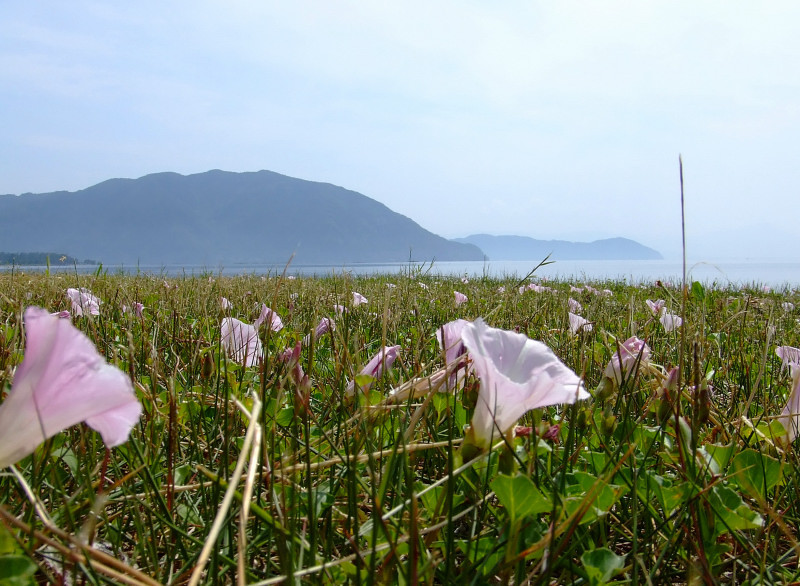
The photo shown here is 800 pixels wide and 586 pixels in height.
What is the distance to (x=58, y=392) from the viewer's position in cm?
Answer: 64

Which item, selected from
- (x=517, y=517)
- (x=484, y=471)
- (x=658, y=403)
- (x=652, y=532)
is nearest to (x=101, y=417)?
(x=517, y=517)

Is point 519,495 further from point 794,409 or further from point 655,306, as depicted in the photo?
point 655,306

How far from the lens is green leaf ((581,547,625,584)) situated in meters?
0.78

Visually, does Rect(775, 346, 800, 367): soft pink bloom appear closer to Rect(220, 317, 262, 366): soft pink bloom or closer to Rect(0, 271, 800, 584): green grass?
Rect(0, 271, 800, 584): green grass

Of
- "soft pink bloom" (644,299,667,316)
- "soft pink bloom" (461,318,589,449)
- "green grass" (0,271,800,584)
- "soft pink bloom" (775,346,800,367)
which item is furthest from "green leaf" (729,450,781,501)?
"soft pink bloom" (644,299,667,316)

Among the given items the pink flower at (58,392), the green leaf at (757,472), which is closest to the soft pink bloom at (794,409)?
the green leaf at (757,472)

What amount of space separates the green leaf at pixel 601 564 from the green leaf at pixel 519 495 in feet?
0.30

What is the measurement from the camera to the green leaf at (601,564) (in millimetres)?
782

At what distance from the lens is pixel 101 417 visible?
2.21 feet

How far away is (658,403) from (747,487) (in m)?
0.46

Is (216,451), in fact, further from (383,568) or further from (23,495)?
(383,568)

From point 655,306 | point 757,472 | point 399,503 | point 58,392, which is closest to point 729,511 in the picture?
point 757,472

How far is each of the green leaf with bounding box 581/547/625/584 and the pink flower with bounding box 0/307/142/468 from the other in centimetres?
64

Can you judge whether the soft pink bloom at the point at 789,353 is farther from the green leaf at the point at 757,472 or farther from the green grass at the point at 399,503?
the green leaf at the point at 757,472
